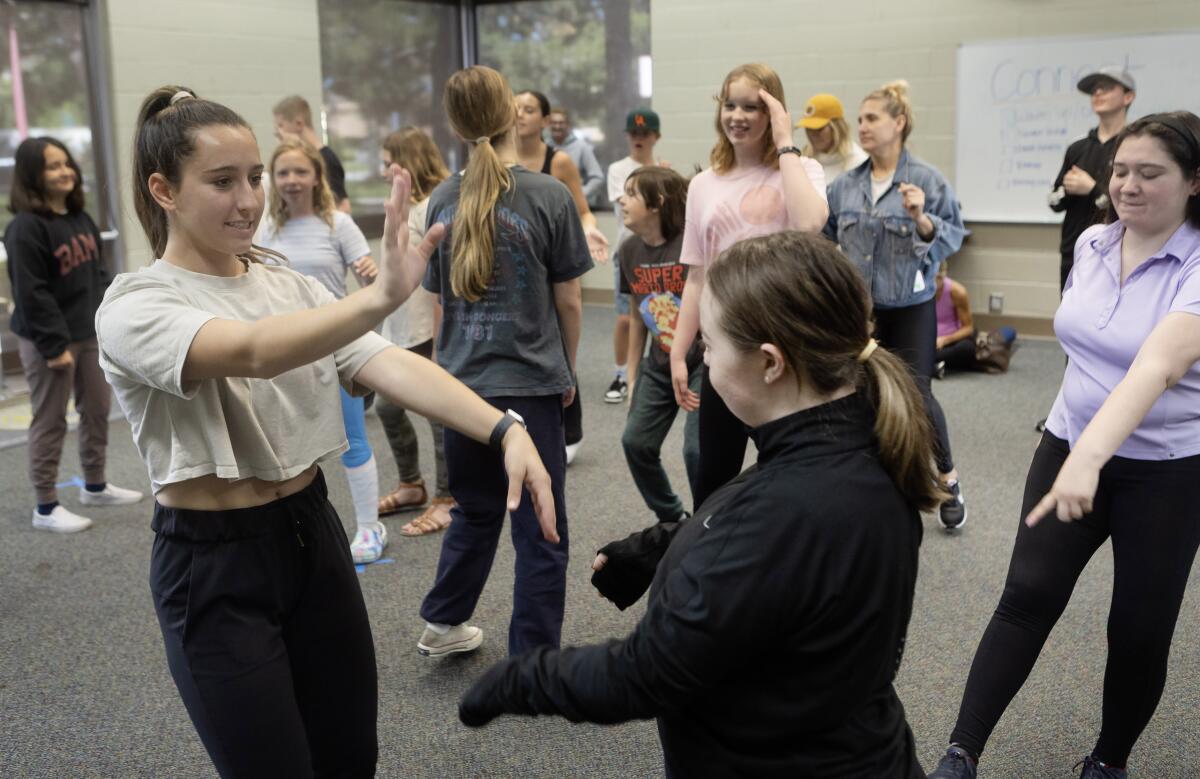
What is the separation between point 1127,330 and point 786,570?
1167mm

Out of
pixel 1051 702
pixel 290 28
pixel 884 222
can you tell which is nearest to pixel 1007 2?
pixel 884 222

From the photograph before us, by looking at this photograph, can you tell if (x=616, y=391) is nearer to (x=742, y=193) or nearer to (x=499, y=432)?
(x=742, y=193)

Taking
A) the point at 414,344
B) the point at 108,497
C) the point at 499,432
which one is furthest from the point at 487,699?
the point at 108,497

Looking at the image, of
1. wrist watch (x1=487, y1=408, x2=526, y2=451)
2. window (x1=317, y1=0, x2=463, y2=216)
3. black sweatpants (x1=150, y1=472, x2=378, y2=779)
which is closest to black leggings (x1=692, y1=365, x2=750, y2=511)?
wrist watch (x1=487, y1=408, x2=526, y2=451)

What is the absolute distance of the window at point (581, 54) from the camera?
8484 millimetres

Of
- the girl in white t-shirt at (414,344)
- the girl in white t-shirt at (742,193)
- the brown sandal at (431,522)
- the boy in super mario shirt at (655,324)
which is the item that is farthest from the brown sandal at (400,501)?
the girl in white t-shirt at (742,193)

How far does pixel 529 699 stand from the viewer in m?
1.24

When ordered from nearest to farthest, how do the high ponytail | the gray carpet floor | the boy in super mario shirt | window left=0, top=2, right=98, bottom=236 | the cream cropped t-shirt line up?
the cream cropped t-shirt
the high ponytail
the gray carpet floor
the boy in super mario shirt
window left=0, top=2, right=98, bottom=236

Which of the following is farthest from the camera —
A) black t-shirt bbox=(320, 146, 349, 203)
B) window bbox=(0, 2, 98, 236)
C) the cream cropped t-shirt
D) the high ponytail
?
window bbox=(0, 2, 98, 236)

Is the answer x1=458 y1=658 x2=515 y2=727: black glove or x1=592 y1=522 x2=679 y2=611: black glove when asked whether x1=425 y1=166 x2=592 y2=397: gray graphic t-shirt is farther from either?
x1=458 y1=658 x2=515 y2=727: black glove

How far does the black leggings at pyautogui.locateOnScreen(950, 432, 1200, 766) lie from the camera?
→ 200cm

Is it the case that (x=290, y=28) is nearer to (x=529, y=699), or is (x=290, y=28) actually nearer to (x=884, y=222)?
(x=884, y=222)

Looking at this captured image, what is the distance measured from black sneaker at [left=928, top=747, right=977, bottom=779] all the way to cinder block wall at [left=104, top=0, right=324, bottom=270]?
4.90m

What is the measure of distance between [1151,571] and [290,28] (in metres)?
6.47
